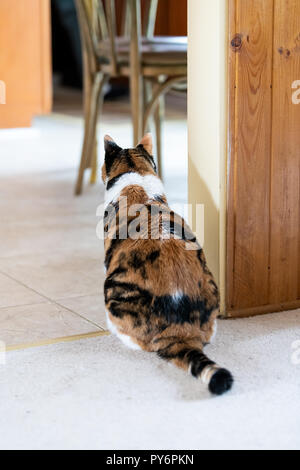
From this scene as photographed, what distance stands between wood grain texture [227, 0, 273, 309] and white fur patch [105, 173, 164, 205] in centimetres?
21

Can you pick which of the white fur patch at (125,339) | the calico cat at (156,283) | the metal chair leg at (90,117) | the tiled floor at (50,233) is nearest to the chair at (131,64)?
the metal chair leg at (90,117)

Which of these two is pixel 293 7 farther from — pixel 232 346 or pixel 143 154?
pixel 232 346

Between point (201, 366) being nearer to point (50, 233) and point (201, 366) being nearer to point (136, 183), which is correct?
point (136, 183)

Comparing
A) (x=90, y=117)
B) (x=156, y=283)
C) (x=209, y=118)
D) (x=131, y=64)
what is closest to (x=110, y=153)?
(x=209, y=118)

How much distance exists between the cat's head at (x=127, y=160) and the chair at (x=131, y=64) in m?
1.22

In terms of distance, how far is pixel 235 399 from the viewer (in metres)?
1.63

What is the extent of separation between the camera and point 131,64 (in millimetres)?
3387

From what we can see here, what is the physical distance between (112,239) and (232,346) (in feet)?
1.37

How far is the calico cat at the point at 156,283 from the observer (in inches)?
71.0

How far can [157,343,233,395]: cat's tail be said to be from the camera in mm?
1626

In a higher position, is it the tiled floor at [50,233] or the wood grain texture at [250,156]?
the wood grain texture at [250,156]

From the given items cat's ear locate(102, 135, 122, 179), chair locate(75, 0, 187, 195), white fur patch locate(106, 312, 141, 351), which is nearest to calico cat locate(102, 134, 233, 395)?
white fur patch locate(106, 312, 141, 351)

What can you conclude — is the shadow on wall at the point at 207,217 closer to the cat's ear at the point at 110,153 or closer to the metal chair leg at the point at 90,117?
the cat's ear at the point at 110,153

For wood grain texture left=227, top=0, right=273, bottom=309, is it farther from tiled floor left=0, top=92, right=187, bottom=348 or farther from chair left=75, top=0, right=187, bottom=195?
chair left=75, top=0, right=187, bottom=195
